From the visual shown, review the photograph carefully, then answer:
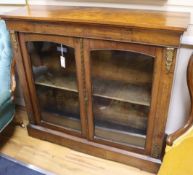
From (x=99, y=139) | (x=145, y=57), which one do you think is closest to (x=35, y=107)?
(x=99, y=139)

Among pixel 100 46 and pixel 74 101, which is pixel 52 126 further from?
pixel 100 46

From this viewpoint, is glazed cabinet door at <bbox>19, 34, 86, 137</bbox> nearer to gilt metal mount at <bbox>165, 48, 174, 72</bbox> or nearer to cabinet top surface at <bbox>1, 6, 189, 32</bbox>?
cabinet top surface at <bbox>1, 6, 189, 32</bbox>

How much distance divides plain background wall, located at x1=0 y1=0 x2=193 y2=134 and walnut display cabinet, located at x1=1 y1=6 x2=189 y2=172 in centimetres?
7

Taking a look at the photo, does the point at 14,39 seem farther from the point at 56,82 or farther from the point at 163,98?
the point at 163,98

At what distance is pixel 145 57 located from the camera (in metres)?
1.20

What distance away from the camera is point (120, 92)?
1.43 m

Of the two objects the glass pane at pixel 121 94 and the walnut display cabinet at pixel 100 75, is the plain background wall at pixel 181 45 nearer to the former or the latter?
the walnut display cabinet at pixel 100 75

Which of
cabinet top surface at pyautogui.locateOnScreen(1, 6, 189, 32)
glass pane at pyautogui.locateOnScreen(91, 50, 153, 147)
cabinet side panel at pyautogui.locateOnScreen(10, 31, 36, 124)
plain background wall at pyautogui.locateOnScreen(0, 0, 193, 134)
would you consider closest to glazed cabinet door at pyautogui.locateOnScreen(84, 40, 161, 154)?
glass pane at pyautogui.locateOnScreen(91, 50, 153, 147)

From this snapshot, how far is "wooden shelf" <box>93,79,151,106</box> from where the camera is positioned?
1367 millimetres

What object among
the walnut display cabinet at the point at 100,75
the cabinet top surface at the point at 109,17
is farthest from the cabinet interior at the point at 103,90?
the cabinet top surface at the point at 109,17

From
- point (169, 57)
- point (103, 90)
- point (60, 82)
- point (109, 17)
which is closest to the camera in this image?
point (169, 57)

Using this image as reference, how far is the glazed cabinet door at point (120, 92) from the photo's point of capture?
4.07 ft

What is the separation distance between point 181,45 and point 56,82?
0.85 m

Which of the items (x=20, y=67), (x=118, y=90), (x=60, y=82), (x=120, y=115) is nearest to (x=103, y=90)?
(x=118, y=90)
